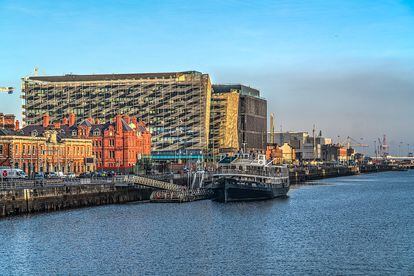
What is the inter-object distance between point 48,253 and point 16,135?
89.0 m

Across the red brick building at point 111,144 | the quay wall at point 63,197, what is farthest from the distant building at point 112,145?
the quay wall at point 63,197

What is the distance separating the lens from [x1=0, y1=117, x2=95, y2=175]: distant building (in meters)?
150

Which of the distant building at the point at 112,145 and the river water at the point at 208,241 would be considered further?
the distant building at the point at 112,145

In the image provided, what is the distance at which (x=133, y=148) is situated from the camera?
7544 inches

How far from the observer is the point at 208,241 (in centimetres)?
7688

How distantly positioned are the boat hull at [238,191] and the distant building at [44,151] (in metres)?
45.3

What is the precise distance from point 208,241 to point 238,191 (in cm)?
4892

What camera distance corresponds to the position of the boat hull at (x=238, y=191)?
124562 mm

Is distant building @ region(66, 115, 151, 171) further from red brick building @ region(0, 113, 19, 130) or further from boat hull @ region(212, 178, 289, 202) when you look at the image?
boat hull @ region(212, 178, 289, 202)

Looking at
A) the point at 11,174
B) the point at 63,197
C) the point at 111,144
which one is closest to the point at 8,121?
the point at 111,144

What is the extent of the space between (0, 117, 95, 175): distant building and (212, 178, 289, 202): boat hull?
1783 inches

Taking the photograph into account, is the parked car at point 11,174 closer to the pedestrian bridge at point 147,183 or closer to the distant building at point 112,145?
the pedestrian bridge at point 147,183

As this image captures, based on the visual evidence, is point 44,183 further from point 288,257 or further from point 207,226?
point 288,257

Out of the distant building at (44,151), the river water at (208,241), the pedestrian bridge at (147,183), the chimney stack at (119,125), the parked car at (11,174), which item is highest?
the chimney stack at (119,125)
